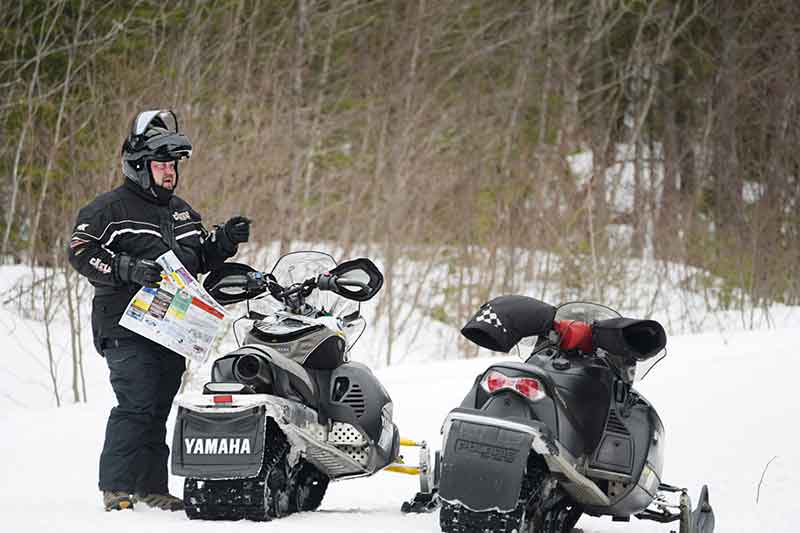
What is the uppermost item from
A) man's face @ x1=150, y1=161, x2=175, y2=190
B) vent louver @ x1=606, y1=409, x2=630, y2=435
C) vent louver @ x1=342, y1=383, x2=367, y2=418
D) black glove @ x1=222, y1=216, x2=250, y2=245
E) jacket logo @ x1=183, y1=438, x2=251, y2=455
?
man's face @ x1=150, y1=161, x2=175, y2=190

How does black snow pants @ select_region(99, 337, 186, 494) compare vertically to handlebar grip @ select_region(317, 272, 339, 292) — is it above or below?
below

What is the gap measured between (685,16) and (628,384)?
2181 centimetres

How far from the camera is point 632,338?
4844 millimetres

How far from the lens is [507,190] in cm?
1377

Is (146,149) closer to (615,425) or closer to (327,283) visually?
(327,283)

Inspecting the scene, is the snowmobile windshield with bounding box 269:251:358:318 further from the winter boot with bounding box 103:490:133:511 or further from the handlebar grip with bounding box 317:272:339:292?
the winter boot with bounding box 103:490:133:511

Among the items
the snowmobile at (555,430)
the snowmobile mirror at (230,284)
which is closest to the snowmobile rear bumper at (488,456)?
the snowmobile at (555,430)

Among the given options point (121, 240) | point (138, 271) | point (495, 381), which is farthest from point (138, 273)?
point (495, 381)

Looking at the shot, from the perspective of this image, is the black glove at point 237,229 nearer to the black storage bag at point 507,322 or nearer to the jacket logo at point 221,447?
the jacket logo at point 221,447

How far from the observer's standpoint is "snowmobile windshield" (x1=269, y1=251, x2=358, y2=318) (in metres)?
5.94

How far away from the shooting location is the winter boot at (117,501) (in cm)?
569

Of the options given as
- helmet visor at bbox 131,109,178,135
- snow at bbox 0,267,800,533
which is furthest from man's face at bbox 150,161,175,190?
snow at bbox 0,267,800,533

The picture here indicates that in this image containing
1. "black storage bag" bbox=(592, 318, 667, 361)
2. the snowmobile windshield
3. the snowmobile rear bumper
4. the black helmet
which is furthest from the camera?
the black helmet

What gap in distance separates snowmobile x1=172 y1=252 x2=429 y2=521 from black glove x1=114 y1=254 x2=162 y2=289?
0.39m
